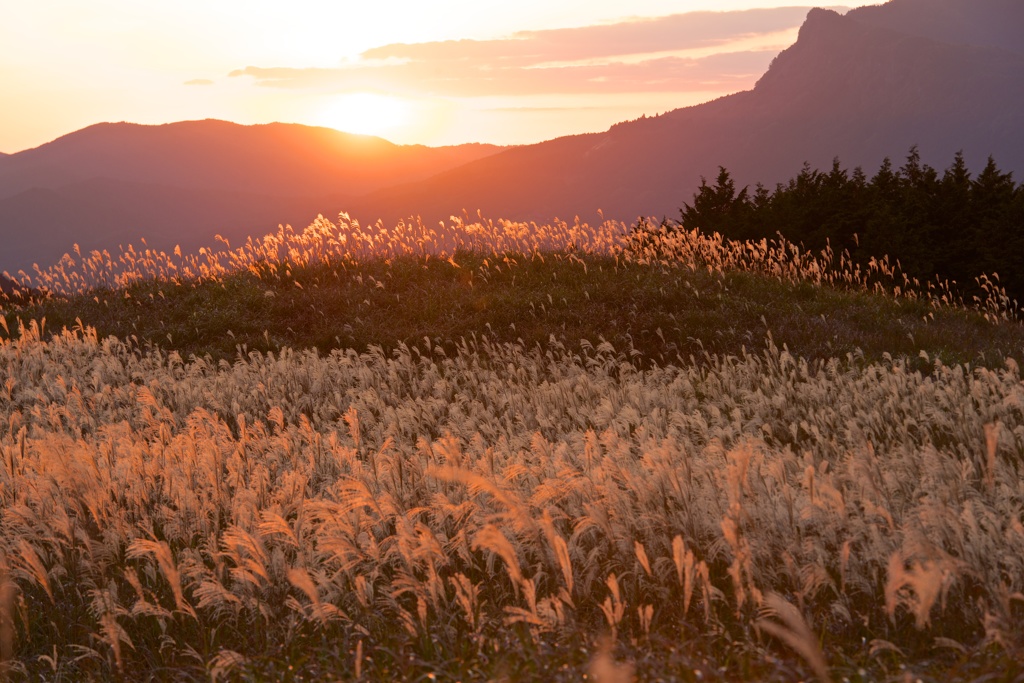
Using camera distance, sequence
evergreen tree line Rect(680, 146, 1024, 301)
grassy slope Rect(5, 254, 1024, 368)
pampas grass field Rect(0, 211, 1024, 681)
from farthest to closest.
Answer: evergreen tree line Rect(680, 146, 1024, 301) → grassy slope Rect(5, 254, 1024, 368) → pampas grass field Rect(0, 211, 1024, 681)

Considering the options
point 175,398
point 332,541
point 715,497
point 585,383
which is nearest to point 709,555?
point 715,497

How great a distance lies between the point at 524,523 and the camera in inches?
122

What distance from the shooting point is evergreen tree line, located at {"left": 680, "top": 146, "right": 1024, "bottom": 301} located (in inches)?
964

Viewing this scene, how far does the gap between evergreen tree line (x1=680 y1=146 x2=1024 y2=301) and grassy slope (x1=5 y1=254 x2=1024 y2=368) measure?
1269cm

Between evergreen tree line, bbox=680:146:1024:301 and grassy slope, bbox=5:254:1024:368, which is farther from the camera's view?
evergreen tree line, bbox=680:146:1024:301

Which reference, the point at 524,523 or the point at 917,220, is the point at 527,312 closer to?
the point at 524,523

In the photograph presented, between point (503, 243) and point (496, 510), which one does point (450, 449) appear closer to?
point (496, 510)

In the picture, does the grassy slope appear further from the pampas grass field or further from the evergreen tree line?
the evergreen tree line

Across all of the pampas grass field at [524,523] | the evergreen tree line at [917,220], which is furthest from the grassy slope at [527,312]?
the evergreen tree line at [917,220]

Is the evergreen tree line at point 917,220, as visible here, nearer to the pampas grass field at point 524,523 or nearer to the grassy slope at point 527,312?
the grassy slope at point 527,312

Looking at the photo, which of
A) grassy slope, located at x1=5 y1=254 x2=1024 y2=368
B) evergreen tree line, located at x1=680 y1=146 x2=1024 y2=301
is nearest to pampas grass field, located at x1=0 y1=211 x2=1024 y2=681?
grassy slope, located at x1=5 y1=254 x2=1024 y2=368

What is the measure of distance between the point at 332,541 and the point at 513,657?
0.87m

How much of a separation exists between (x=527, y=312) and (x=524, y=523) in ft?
31.2

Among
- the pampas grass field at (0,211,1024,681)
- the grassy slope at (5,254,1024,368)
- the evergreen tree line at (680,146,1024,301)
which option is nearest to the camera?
the pampas grass field at (0,211,1024,681)
